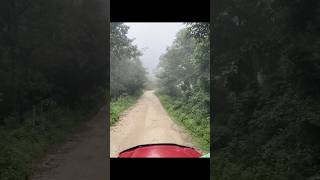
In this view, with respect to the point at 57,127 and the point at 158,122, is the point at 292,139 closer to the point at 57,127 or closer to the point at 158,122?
the point at 57,127

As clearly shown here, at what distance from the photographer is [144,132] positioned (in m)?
21.3

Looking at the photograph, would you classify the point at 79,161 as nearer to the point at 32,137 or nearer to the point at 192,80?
the point at 32,137

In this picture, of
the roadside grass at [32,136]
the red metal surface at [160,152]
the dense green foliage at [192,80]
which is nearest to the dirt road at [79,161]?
the roadside grass at [32,136]

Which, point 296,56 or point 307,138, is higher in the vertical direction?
point 296,56

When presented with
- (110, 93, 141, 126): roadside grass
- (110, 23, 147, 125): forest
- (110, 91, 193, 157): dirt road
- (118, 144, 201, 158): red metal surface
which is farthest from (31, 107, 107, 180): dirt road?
(110, 23, 147, 125): forest

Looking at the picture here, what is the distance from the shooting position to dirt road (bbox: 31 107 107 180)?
34.8 ft

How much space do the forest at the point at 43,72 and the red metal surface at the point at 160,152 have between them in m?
2.83

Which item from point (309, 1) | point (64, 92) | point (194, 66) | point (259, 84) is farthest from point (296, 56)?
point (64, 92)

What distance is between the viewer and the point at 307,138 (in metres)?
10.2

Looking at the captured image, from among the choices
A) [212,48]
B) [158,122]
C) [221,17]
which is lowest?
[158,122]

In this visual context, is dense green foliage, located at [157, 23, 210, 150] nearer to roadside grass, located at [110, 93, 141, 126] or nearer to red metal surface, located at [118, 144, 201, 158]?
roadside grass, located at [110, 93, 141, 126]

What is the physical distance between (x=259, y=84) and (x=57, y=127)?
782 centimetres

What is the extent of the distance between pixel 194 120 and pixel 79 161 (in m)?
8.90

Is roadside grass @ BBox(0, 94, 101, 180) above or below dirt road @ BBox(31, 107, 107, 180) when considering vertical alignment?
above
